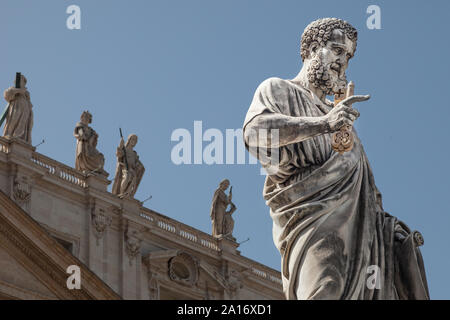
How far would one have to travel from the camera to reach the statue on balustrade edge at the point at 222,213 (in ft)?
115

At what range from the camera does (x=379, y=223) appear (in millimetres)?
4738

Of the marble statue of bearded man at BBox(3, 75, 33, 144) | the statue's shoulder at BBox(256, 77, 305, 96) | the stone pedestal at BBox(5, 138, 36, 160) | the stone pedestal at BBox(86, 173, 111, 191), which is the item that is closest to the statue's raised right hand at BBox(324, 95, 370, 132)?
the statue's shoulder at BBox(256, 77, 305, 96)

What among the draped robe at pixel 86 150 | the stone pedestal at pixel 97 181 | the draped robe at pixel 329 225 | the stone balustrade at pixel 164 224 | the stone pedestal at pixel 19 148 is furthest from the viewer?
the draped robe at pixel 86 150

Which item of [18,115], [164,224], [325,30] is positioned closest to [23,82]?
[18,115]

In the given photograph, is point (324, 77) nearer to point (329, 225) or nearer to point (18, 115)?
point (329, 225)

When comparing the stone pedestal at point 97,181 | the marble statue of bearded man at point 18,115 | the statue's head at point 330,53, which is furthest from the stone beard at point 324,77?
the stone pedestal at point 97,181

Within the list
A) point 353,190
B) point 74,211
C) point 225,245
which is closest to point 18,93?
point 74,211

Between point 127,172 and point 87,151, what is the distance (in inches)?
67.3

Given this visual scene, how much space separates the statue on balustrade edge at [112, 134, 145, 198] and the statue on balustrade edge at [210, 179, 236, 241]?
2900 millimetres

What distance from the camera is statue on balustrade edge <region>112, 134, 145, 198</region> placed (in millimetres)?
32938

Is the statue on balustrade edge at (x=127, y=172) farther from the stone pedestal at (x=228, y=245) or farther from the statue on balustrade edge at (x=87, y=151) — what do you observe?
the stone pedestal at (x=228, y=245)

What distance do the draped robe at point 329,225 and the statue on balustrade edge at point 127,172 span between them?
2807 cm

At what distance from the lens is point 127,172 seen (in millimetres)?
33062
